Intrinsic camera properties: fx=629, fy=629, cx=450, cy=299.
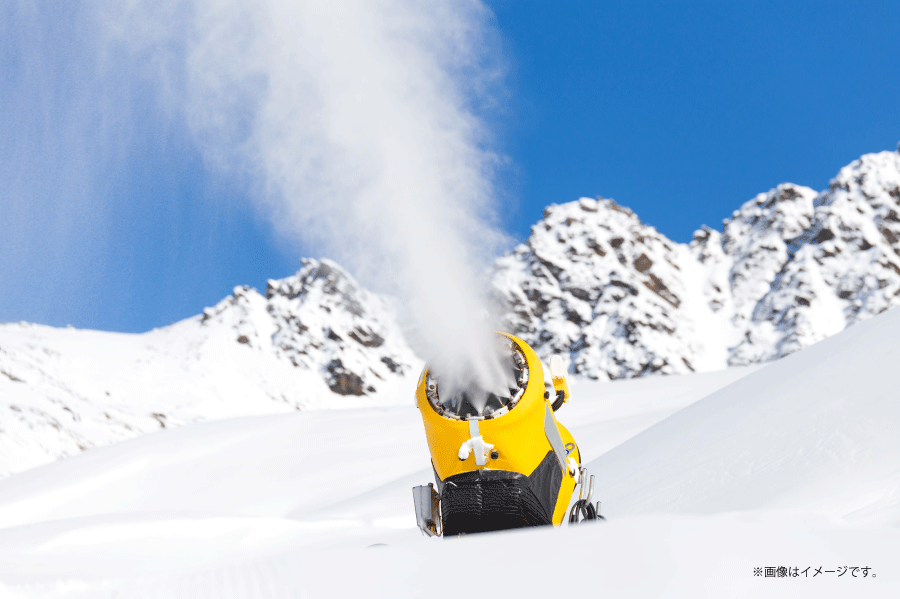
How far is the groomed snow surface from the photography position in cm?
171

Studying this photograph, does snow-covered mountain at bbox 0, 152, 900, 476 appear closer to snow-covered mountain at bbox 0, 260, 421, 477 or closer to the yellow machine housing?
snow-covered mountain at bbox 0, 260, 421, 477

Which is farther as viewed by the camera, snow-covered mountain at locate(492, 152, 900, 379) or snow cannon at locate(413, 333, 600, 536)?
snow-covered mountain at locate(492, 152, 900, 379)

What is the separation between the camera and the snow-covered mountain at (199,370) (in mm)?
64625

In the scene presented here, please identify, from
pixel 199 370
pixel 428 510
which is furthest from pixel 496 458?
pixel 199 370

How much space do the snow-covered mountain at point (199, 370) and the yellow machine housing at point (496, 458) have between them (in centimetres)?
5874

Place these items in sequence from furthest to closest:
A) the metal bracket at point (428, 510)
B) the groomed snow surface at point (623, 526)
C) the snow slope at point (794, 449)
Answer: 1. the snow slope at point (794, 449)
2. the metal bracket at point (428, 510)
3. the groomed snow surface at point (623, 526)

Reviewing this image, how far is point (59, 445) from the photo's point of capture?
58531 mm

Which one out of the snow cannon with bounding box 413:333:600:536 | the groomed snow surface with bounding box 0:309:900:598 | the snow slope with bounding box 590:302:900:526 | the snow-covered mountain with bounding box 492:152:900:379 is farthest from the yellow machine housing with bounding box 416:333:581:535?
the snow-covered mountain with bounding box 492:152:900:379

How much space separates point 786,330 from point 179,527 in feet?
469

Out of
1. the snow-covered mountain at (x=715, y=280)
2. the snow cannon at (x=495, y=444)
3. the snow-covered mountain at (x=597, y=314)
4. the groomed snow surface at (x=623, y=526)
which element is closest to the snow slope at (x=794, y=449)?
the groomed snow surface at (x=623, y=526)

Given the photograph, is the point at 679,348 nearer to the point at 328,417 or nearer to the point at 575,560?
the point at 328,417

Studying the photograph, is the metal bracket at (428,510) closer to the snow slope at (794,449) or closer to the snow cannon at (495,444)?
the snow cannon at (495,444)

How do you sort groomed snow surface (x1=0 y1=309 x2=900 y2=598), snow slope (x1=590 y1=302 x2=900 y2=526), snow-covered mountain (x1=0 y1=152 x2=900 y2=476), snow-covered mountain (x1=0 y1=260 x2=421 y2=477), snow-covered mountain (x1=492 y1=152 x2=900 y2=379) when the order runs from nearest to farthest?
groomed snow surface (x1=0 y1=309 x2=900 y2=598) < snow slope (x1=590 y1=302 x2=900 y2=526) < snow-covered mountain (x1=0 y1=260 x2=421 y2=477) < snow-covered mountain (x1=0 y1=152 x2=900 y2=476) < snow-covered mountain (x1=492 y1=152 x2=900 y2=379)

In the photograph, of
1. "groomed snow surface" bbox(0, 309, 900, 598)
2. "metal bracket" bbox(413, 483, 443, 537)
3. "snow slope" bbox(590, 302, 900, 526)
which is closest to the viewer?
"groomed snow surface" bbox(0, 309, 900, 598)
